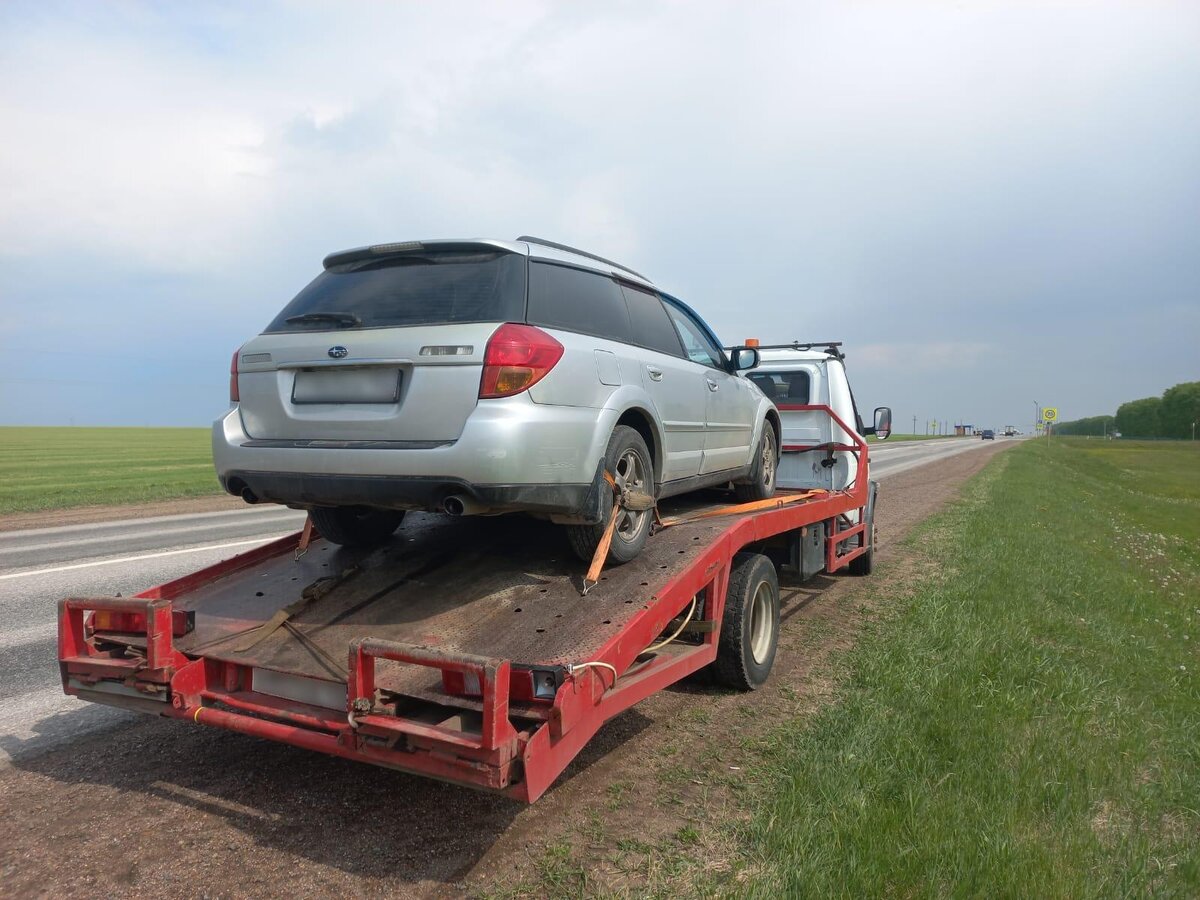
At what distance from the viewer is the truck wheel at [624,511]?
3828 mm

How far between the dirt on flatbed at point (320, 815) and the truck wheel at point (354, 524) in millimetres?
1121

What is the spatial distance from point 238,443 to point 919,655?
4427 millimetres

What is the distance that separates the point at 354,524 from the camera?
458 centimetres

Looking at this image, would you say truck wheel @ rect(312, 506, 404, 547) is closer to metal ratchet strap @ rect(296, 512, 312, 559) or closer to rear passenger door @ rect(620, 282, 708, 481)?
metal ratchet strap @ rect(296, 512, 312, 559)

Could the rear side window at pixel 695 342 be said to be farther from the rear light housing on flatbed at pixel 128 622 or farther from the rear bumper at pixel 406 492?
the rear light housing on flatbed at pixel 128 622

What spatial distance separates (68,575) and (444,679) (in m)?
6.95

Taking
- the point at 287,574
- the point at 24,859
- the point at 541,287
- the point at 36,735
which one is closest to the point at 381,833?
the point at 24,859

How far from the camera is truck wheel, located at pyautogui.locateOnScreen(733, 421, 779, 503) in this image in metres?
6.25

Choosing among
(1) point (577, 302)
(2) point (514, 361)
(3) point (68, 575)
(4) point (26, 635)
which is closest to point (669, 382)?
(1) point (577, 302)

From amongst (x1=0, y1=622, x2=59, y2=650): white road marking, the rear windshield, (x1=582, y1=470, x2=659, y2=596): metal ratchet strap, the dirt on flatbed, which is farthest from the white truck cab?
(x1=0, y1=622, x2=59, y2=650): white road marking

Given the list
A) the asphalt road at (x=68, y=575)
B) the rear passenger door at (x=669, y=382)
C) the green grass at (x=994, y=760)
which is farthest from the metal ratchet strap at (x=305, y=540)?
the green grass at (x=994, y=760)

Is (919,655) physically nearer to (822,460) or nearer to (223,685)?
(822,460)

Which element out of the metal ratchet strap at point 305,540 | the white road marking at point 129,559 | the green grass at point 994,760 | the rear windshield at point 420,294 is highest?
the rear windshield at point 420,294

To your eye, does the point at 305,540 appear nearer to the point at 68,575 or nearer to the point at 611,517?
the point at 611,517
